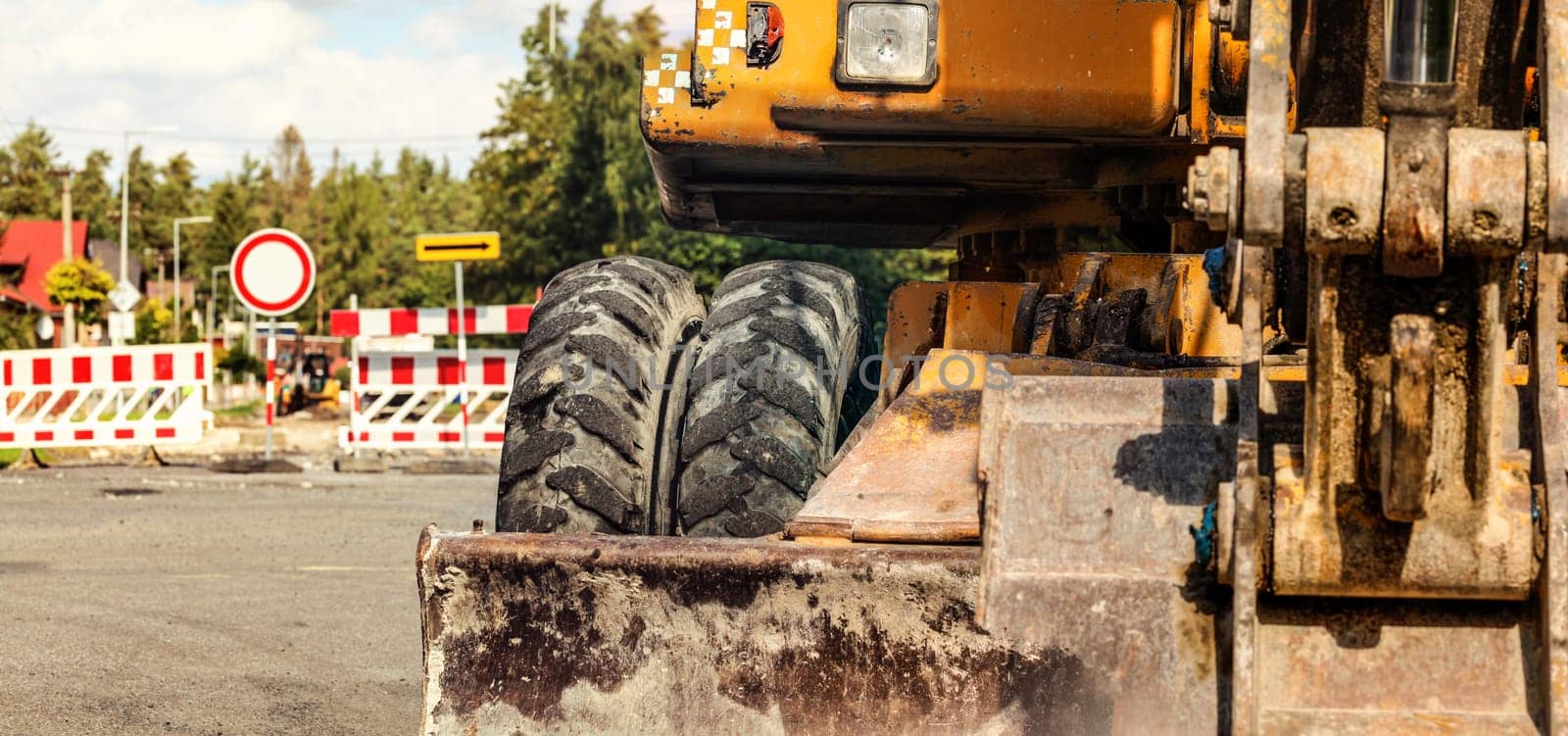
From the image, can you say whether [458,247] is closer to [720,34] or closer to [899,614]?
[720,34]

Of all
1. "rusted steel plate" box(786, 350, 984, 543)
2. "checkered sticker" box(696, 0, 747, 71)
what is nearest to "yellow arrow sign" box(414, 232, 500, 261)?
"checkered sticker" box(696, 0, 747, 71)

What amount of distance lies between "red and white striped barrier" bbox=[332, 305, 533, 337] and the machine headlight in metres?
12.6

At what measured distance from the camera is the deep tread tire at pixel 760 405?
455 centimetres

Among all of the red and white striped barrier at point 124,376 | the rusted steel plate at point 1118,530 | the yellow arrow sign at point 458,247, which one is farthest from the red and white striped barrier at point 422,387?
the rusted steel plate at point 1118,530

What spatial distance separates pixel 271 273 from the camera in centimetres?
1700

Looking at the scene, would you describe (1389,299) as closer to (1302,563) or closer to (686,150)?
(1302,563)

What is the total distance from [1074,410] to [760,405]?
167 cm

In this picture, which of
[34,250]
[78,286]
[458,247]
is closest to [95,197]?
[34,250]

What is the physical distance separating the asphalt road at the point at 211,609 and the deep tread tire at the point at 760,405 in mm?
1754

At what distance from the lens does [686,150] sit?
15.5 feet

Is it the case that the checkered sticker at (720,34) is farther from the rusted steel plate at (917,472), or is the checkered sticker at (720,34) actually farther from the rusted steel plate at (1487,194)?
the rusted steel plate at (1487,194)

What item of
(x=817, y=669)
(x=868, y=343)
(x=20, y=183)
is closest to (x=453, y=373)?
(x=868, y=343)

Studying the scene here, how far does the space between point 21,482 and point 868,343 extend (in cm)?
1101

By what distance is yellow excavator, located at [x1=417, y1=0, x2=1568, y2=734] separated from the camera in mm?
2605
